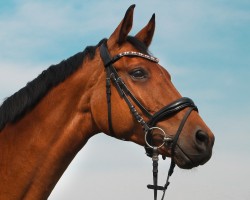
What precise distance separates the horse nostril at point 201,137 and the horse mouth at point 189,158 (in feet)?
0.55

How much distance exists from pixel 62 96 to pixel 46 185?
4.47 feet

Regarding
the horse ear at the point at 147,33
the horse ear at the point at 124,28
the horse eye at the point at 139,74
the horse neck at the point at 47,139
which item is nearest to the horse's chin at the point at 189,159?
the horse eye at the point at 139,74

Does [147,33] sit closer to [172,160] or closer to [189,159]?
[172,160]

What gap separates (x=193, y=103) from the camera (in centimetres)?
689

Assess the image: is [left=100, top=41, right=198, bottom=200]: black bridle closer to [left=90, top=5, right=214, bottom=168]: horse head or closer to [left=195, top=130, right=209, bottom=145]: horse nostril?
[left=90, top=5, right=214, bottom=168]: horse head

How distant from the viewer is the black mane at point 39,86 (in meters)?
7.24

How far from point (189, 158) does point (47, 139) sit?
210cm

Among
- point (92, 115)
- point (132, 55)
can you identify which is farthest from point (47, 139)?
point (132, 55)

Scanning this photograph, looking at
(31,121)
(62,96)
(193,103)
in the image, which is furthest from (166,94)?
(31,121)

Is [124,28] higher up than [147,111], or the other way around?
[124,28]

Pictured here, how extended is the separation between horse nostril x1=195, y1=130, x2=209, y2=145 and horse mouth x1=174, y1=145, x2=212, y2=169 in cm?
17

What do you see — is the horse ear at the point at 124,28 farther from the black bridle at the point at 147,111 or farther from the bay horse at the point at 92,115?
the black bridle at the point at 147,111

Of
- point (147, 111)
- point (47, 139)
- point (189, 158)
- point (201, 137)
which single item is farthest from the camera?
point (47, 139)

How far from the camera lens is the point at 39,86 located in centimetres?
739
